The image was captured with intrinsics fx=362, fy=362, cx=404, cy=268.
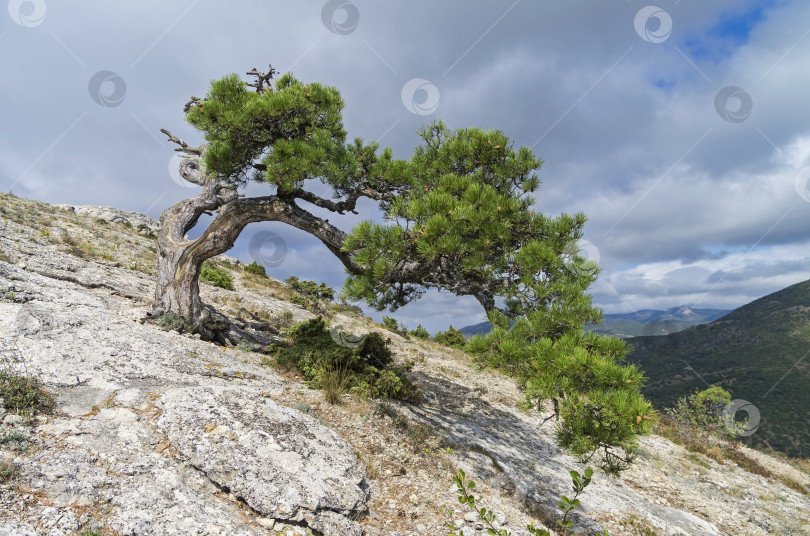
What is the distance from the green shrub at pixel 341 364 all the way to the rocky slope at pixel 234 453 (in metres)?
0.41

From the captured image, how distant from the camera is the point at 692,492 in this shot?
1080 centimetres

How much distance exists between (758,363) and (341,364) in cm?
12416

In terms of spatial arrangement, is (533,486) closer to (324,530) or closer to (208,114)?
(324,530)

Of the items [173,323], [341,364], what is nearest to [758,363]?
[341,364]

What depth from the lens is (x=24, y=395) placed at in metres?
4.74

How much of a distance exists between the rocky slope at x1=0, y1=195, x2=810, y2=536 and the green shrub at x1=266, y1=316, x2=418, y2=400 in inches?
16.2

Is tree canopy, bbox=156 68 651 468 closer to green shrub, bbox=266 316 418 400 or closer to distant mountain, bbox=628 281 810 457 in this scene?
green shrub, bbox=266 316 418 400

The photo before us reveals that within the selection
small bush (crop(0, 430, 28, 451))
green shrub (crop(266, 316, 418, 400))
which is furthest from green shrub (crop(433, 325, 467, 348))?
small bush (crop(0, 430, 28, 451))

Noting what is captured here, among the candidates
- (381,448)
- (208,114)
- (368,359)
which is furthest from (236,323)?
(381,448)

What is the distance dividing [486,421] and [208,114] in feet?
37.2

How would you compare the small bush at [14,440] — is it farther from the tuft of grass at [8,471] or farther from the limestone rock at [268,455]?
the limestone rock at [268,455]

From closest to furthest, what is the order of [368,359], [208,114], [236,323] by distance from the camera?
1. [208,114]
2. [368,359]
3. [236,323]

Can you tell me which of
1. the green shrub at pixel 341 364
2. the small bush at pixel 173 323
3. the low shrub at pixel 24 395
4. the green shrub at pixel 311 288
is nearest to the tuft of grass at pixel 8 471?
the low shrub at pixel 24 395

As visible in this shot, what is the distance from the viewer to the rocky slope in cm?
390
